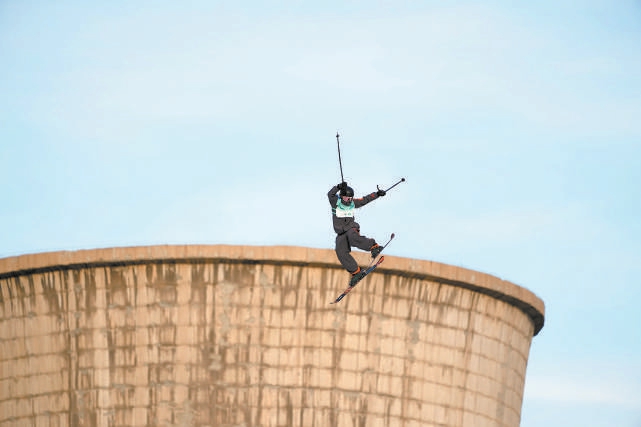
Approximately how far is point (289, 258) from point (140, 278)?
6.04 meters

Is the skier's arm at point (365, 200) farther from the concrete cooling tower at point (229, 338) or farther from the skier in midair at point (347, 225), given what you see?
the concrete cooling tower at point (229, 338)

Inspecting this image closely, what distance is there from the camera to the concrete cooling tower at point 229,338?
59.0 metres

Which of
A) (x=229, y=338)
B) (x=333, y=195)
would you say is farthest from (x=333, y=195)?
(x=229, y=338)

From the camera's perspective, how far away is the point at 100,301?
5991cm

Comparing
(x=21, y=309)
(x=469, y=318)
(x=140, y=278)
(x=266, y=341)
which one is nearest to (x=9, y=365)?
(x=21, y=309)

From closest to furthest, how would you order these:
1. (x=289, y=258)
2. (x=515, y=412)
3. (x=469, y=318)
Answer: (x=289, y=258), (x=469, y=318), (x=515, y=412)

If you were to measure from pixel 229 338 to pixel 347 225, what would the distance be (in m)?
19.4

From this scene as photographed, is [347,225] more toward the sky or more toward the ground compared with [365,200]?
more toward the ground

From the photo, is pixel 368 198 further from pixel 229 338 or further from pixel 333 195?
pixel 229 338

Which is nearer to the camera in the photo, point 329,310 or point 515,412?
point 329,310

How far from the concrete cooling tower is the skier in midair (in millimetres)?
17543

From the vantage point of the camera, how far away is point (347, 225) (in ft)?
133

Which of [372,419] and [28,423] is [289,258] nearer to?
[372,419]

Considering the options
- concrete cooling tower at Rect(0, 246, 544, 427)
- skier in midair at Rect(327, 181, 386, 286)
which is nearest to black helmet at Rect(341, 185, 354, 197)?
skier in midair at Rect(327, 181, 386, 286)
